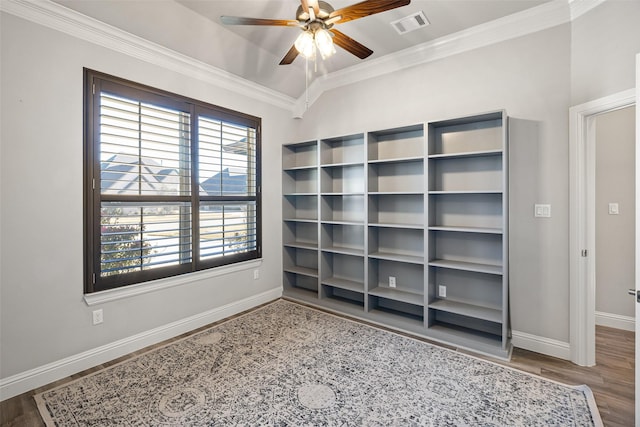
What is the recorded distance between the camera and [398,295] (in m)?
3.38

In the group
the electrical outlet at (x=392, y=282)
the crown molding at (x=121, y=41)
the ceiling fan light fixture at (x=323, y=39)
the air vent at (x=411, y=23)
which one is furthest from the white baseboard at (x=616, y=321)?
the crown molding at (x=121, y=41)

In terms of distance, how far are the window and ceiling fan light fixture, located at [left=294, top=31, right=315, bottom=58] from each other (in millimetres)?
1592

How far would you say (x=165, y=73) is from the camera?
3.02 metres

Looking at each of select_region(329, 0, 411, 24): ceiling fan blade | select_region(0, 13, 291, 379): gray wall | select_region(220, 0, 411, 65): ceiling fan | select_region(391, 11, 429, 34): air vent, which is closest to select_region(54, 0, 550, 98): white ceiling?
select_region(391, 11, 429, 34): air vent

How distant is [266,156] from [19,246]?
103 inches

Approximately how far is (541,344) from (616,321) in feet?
3.93

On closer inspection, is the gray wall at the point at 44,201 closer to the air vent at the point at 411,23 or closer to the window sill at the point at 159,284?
the window sill at the point at 159,284

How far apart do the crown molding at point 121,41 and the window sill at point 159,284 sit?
2.11 metres

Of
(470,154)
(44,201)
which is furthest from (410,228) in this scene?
(44,201)

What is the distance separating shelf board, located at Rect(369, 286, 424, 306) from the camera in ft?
10.6

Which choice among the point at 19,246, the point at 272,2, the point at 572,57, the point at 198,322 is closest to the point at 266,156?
the point at 272,2

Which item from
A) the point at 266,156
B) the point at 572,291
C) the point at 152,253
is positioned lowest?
the point at 572,291

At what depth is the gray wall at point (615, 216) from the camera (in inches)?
122

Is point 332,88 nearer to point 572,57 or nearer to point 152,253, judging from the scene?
point 572,57
